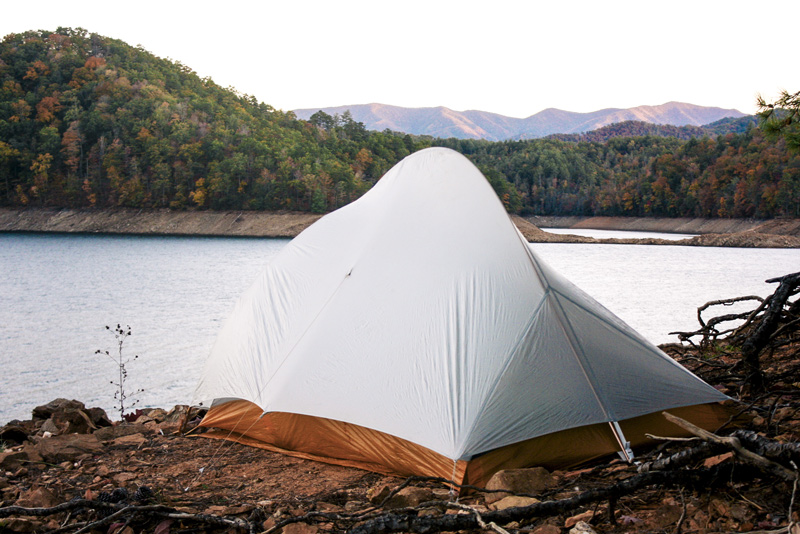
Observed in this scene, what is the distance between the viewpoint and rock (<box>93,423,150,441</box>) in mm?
5676

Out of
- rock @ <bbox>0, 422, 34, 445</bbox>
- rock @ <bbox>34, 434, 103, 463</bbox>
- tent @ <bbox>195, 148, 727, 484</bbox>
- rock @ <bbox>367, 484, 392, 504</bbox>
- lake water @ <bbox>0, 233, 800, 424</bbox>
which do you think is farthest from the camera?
lake water @ <bbox>0, 233, 800, 424</bbox>

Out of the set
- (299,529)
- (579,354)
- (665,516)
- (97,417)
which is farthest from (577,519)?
(97,417)

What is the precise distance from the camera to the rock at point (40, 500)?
11.9 ft

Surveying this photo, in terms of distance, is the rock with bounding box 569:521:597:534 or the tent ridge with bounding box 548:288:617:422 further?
the tent ridge with bounding box 548:288:617:422

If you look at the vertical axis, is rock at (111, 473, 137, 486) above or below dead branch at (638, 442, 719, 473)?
below

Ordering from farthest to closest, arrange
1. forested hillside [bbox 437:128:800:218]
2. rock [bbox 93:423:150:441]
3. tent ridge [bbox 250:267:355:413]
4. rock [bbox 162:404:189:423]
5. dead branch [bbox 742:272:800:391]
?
forested hillside [bbox 437:128:800:218] → rock [bbox 162:404:189:423] → rock [bbox 93:423:150:441] → tent ridge [bbox 250:267:355:413] → dead branch [bbox 742:272:800:391]

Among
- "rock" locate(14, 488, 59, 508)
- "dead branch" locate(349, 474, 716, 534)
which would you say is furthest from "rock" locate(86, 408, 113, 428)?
"dead branch" locate(349, 474, 716, 534)

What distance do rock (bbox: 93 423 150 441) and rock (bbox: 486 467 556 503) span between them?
12.7ft

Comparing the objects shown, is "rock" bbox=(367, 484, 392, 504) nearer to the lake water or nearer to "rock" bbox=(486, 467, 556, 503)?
"rock" bbox=(486, 467, 556, 503)

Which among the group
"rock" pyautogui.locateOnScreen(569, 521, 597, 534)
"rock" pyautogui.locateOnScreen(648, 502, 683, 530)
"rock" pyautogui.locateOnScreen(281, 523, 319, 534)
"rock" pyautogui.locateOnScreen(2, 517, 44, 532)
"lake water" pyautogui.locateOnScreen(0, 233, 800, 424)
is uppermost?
"rock" pyautogui.locateOnScreen(648, 502, 683, 530)

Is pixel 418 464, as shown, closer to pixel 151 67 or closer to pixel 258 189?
pixel 258 189

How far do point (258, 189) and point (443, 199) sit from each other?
7641 centimetres

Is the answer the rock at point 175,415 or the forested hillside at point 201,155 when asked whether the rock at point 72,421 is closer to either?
the rock at point 175,415

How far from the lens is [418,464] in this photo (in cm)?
429
